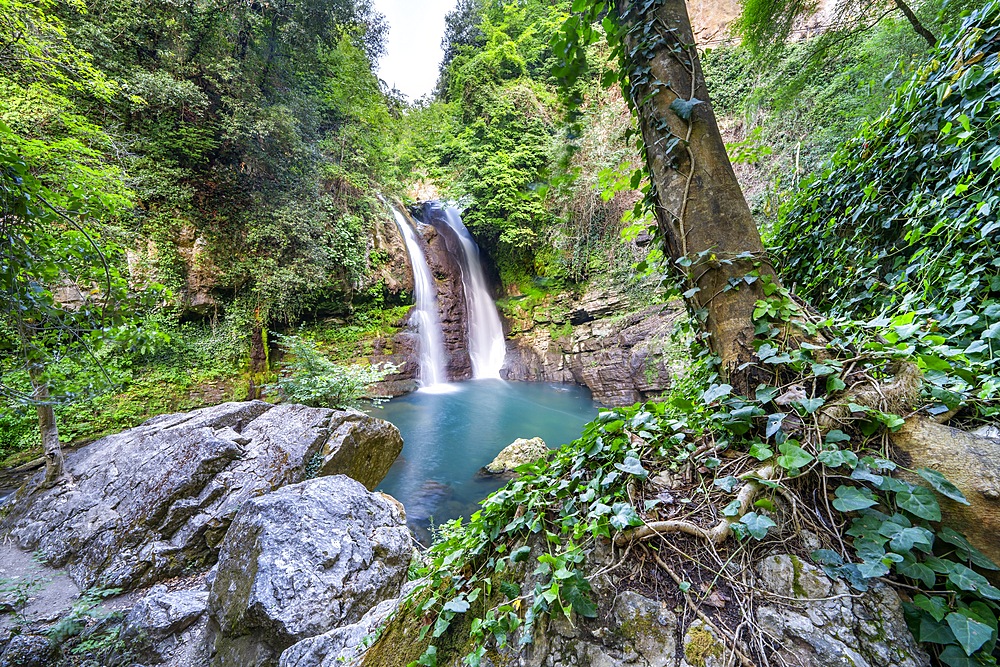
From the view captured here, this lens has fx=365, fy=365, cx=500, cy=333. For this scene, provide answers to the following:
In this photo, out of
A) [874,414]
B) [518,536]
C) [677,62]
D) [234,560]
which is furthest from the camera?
[234,560]

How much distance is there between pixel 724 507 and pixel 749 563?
0.47ft

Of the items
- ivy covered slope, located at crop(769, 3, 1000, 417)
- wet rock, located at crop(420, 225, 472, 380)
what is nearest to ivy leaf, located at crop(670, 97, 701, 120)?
ivy covered slope, located at crop(769, 3, 1000, 417)

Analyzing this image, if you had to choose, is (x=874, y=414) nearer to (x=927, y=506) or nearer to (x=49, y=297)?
(x=927, y=506)

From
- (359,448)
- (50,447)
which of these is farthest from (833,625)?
(50,447)

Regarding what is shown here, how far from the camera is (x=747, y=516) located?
3.33 ft

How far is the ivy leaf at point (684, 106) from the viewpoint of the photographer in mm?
1521

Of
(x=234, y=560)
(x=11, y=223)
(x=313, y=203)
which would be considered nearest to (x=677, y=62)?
(x=11, y=223)

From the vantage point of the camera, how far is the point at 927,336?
116cm

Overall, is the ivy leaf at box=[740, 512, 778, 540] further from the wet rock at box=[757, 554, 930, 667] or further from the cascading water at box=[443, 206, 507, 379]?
the cascading water at box=[443, 206, 507, 379]

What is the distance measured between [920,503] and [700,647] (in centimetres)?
65

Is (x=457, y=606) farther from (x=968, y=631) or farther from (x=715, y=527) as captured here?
(x=968, y=631)

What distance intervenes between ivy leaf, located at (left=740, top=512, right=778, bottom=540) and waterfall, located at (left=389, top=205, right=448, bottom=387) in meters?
10.8

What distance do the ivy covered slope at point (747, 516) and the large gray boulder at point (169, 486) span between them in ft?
11.5

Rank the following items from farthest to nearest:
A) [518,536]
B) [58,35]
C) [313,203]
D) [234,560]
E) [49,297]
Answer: [313,203]
[58,35]
[234,560]
[49,297]
[518,536]
